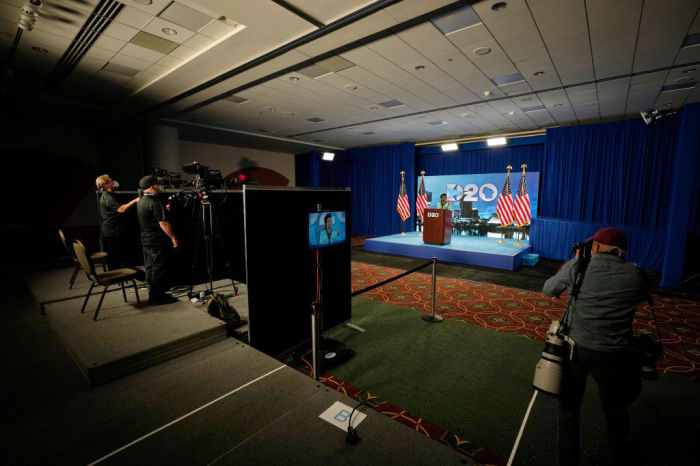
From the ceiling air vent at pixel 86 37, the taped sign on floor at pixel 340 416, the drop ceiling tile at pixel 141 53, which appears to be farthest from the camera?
the drop ceiling tile at pixel 141 53

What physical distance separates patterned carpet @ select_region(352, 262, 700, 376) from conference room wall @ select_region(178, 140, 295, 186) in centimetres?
766

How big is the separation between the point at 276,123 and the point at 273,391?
23.2 feet

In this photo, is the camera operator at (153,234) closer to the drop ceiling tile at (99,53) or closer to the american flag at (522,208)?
the drop ceiling tile at (99,53)

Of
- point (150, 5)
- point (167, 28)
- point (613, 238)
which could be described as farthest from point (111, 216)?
point (613, 238)

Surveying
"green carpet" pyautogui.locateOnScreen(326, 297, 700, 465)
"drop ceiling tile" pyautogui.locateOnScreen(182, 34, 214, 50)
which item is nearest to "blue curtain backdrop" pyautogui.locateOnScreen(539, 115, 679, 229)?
"green carpet" pyautogui.locateOnScreen(326, 297, 700, 465)

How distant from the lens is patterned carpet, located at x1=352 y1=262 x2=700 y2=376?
10.8 feet

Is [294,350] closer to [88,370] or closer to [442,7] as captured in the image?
[88,370]

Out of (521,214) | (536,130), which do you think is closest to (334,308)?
(521,214)

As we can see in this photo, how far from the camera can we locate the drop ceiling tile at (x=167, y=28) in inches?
134

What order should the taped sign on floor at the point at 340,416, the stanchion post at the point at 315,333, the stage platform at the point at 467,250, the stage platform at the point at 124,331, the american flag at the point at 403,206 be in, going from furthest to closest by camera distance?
the american flag at the point at 403,206
the stage platform at the point at 467,250
the stage platform at the point at 124,331
the stanchion post at the point at 315,333
the taped sign on floor at the point at 340,416

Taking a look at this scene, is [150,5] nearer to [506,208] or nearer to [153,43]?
[153,43]

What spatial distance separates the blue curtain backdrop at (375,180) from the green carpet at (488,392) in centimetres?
776

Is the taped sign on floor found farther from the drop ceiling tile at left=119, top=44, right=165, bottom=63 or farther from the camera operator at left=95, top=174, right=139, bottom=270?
the drop ceiling tile at left=119, top=44, right=165, bottom=63

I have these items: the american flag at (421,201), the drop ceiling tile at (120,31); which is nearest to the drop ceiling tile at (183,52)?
the drop ceiling tile at (120,31)
